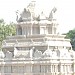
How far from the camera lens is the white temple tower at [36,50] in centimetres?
4762

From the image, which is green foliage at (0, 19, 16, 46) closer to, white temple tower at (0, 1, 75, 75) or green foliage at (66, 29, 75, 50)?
green foliage at (66, 29, 75, 50)

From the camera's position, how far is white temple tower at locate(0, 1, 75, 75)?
4762 centimetres

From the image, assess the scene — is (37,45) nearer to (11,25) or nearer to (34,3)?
(34,3)

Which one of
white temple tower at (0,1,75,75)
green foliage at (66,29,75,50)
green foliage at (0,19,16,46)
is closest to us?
white temple tower at (0,1,75,75)

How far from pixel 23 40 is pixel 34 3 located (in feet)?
15.1

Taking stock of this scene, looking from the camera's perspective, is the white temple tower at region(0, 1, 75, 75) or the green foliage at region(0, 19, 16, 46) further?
the green foliage at region(0, 19, 16, 46)

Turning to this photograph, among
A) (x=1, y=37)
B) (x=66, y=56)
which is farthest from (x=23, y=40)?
(x=1, y=37)

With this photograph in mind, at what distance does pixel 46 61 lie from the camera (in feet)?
155

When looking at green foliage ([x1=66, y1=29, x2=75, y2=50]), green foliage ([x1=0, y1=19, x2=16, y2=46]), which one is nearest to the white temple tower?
green foliage ([x1=0, y1=19, x2=16, y2=46])

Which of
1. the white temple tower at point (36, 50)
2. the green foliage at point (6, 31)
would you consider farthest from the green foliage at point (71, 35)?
the white temple tower at point (36, 50)

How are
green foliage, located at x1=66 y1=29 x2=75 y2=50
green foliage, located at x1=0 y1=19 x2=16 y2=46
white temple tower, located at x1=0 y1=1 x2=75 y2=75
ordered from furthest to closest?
green foliage, located at x1=66 y1=29 x2=75 y2=50 < green foliage, located at x1=0 y1=19 x2=16 y2=46 < white temple tower, located at x1=0 y1=1 x2=75 y2=75

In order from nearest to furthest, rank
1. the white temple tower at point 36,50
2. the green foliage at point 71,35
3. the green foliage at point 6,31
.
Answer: the white temple tower at point 36,50
the green foliage at point 6,31
the green foliage at point 71,35

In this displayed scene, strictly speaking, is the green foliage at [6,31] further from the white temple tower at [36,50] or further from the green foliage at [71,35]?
the white temple tower at [36,50]

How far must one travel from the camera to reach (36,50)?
48062 mm
